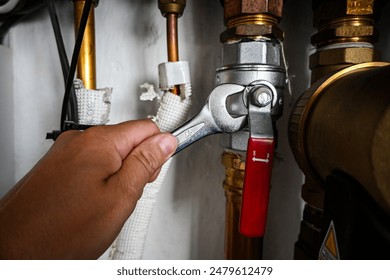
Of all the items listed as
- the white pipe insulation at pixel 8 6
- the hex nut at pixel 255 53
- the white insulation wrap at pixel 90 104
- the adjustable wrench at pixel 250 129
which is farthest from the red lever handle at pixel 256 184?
the white pipe insulation at pixel 8 6

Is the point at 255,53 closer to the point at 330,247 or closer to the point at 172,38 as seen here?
the point at 172,38

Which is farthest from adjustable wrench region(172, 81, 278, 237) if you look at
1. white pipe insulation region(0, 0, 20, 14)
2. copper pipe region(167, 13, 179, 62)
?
white pipe insulation region(0, 0, 20, 14)

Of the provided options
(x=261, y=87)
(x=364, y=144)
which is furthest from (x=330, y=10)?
(x=364, y=144)

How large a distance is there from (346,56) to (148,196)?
33 cm

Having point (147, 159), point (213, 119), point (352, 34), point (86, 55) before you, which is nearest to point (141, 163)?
point (147, 159)

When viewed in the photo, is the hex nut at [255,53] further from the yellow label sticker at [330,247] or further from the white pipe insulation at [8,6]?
the white pipe insulation at [8,6]

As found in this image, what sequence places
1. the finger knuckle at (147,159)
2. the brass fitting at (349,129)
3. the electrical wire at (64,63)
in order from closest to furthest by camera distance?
1. the brass fitting at (349,129)
2. the finger knuckle at (147,159)
3. the electrical wire at (64,63)

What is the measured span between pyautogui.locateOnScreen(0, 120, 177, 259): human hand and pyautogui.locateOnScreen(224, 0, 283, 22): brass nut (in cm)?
22

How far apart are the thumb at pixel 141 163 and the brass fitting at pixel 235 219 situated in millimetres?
120

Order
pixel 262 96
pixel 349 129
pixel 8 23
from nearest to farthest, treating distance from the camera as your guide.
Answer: pixel 349 129, pixel 262 96, pixel 8 23

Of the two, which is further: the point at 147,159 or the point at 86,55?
the point at 86,55

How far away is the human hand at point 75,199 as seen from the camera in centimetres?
27

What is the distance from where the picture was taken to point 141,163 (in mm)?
319

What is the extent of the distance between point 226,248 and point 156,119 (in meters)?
0.22
